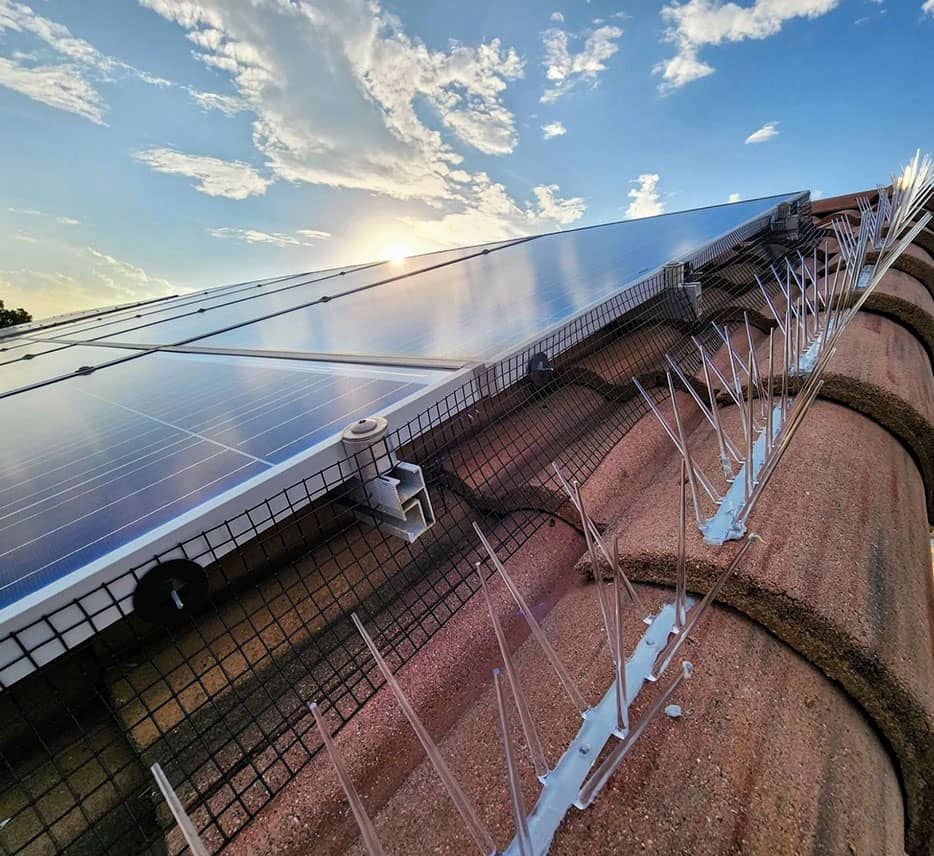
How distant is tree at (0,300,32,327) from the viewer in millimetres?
16969

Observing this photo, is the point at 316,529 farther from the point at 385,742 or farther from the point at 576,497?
the point at 576,497

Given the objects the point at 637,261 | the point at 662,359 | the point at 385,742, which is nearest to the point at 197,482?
the point at 385,742

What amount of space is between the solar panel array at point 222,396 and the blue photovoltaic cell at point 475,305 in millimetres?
23

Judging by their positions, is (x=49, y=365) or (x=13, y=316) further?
A: (x=13, y=316)

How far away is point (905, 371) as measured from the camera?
1.84 meters

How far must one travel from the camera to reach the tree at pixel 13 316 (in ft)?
55.7

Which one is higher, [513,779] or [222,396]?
[222,396]

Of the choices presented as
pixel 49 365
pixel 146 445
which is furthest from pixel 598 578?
pixel 49 365

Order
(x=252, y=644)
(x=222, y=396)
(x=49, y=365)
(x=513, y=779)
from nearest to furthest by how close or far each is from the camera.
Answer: (x=513, y=779) < (x=252, y=644) < (x=222, y=396) < (x=49, y=365)

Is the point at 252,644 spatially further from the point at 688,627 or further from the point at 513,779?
the point at 688,627

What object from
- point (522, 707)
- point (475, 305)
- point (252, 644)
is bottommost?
point (252, 644)

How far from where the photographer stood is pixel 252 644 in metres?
1.25

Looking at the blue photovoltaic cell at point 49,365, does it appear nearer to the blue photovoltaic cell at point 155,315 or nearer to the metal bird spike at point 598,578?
the blue photovoltaic cell at point 155,315

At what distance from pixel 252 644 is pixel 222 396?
1396 millimetres
